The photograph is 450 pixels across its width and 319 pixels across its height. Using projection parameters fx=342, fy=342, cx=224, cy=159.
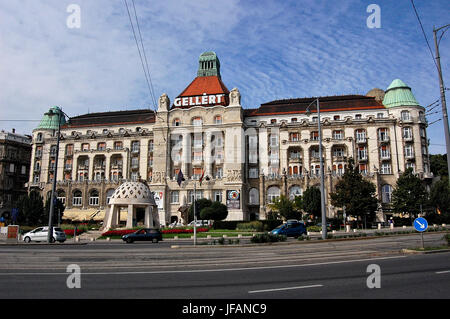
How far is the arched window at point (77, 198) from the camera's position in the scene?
76.0 metres

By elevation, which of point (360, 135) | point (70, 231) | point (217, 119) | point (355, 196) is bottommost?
point (70, 231)

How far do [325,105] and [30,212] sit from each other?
6191 cm

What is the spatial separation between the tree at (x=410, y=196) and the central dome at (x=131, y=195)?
38.8 metres

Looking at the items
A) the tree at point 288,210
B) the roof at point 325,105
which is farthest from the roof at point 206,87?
the tree at point 288,210

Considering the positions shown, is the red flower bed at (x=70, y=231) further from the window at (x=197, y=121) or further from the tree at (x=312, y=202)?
the window at (x=197, y=121)

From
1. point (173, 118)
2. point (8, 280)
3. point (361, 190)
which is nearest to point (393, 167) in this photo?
point (361, 190)

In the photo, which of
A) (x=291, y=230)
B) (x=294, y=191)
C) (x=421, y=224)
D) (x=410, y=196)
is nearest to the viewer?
(x=421, y=224)

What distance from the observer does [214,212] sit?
2083 inches

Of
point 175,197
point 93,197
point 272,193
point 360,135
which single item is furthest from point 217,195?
point 360,135

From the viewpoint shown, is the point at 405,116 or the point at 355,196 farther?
the point at 405,116

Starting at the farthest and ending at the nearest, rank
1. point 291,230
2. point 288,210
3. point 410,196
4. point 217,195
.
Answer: point 217,195
point 288,210
point 410,196
point 291,230

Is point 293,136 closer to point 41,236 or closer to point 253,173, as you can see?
point 253,173

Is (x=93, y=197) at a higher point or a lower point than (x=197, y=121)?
lower

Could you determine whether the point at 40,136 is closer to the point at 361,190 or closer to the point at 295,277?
the point at 361,190
